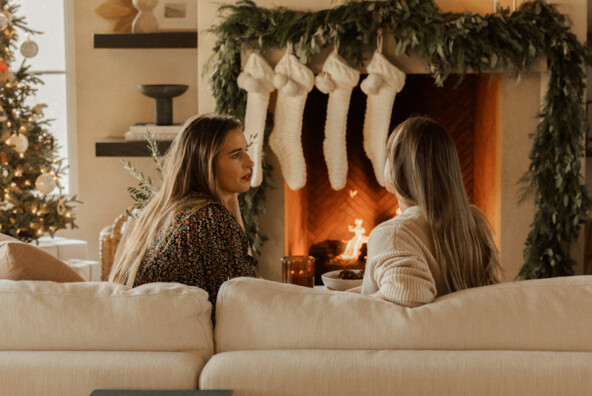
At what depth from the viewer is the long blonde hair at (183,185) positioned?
1.87 metres

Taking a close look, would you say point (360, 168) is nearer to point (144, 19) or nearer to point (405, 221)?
point (144, 19)

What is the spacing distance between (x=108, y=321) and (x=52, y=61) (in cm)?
398

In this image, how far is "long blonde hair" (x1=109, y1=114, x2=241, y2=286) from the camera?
73.5 inches

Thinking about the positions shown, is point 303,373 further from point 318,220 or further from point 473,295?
point 318,220

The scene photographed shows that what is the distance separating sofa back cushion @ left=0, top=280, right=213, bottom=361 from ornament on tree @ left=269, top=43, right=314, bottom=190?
2.48m

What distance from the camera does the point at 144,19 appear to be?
4324mm

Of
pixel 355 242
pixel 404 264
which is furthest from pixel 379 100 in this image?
pixel 404 264

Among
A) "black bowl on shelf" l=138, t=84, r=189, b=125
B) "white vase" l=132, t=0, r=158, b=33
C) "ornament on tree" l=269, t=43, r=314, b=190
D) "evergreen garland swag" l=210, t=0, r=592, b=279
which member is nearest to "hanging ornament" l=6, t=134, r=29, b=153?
"black bowl on shelf" l=138, t=84, r=189, b=125

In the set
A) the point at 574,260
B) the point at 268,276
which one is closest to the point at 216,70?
the point at 268,276

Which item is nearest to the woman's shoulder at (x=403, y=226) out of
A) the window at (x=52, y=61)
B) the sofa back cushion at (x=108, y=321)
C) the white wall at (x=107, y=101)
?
the sofa back cushion at (x=108, y=321)

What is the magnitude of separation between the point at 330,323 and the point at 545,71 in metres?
2.80

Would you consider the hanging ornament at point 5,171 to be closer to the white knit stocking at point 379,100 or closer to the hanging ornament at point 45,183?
the hanging ornament at point 45,183

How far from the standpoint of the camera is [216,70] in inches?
149

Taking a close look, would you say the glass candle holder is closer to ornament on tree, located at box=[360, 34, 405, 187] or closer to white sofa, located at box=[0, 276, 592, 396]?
white sofa, located at box=[0, 276, 592, 396]
